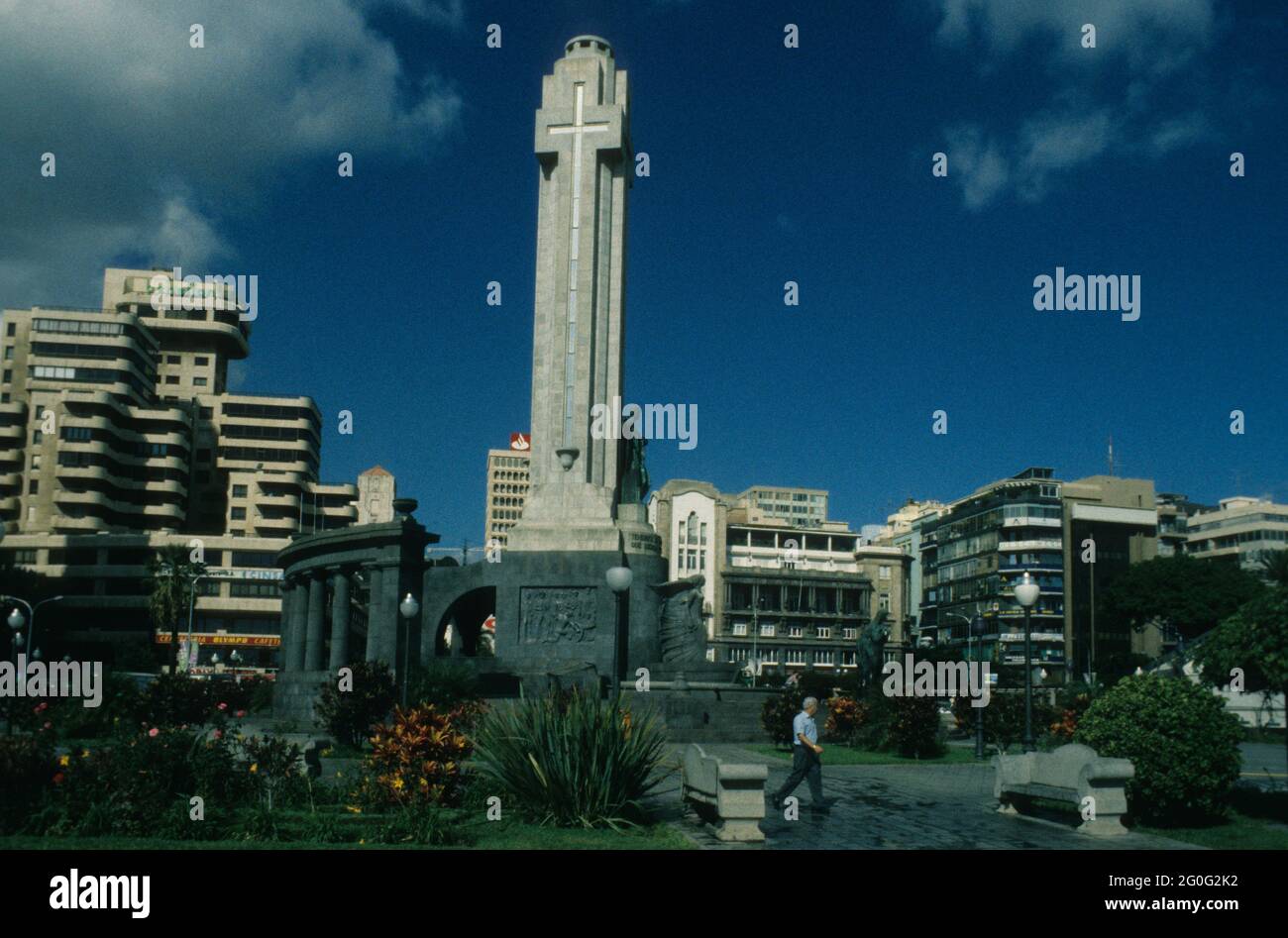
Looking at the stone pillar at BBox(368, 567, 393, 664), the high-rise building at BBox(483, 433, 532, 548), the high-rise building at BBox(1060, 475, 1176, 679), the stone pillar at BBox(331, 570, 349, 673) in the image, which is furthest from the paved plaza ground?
the high-rise building at BBox(483, 433, 532, 548)

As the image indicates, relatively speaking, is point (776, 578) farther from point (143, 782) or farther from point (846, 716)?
point (143, 782)

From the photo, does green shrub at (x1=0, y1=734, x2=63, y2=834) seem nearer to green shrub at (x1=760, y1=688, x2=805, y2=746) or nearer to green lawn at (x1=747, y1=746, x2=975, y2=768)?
green lawn at (x1=747, y1=746, x2=975, y2=768)

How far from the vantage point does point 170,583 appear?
72188mm

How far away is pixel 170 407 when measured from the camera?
96188 millimetres

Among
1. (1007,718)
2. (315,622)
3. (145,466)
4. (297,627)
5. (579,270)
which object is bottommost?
(1007,718)

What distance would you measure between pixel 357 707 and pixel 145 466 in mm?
73848

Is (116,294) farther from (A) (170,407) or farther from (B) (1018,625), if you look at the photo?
(B) (1018,625)

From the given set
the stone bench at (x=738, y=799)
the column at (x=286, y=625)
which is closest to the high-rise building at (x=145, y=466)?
the column at (x=286, y=625)

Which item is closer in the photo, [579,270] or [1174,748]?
[1174,748]

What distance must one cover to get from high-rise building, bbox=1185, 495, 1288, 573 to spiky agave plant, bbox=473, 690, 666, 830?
3964 inches

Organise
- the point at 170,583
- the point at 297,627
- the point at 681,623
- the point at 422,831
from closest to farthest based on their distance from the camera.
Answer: the point at 422,831 → the point at 681,623 → the point at 297,627 → the point at 170,583

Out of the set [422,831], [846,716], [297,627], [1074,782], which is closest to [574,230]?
[297,627]

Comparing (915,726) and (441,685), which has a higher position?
(441,685)

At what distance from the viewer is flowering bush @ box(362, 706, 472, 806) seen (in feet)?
46.6
